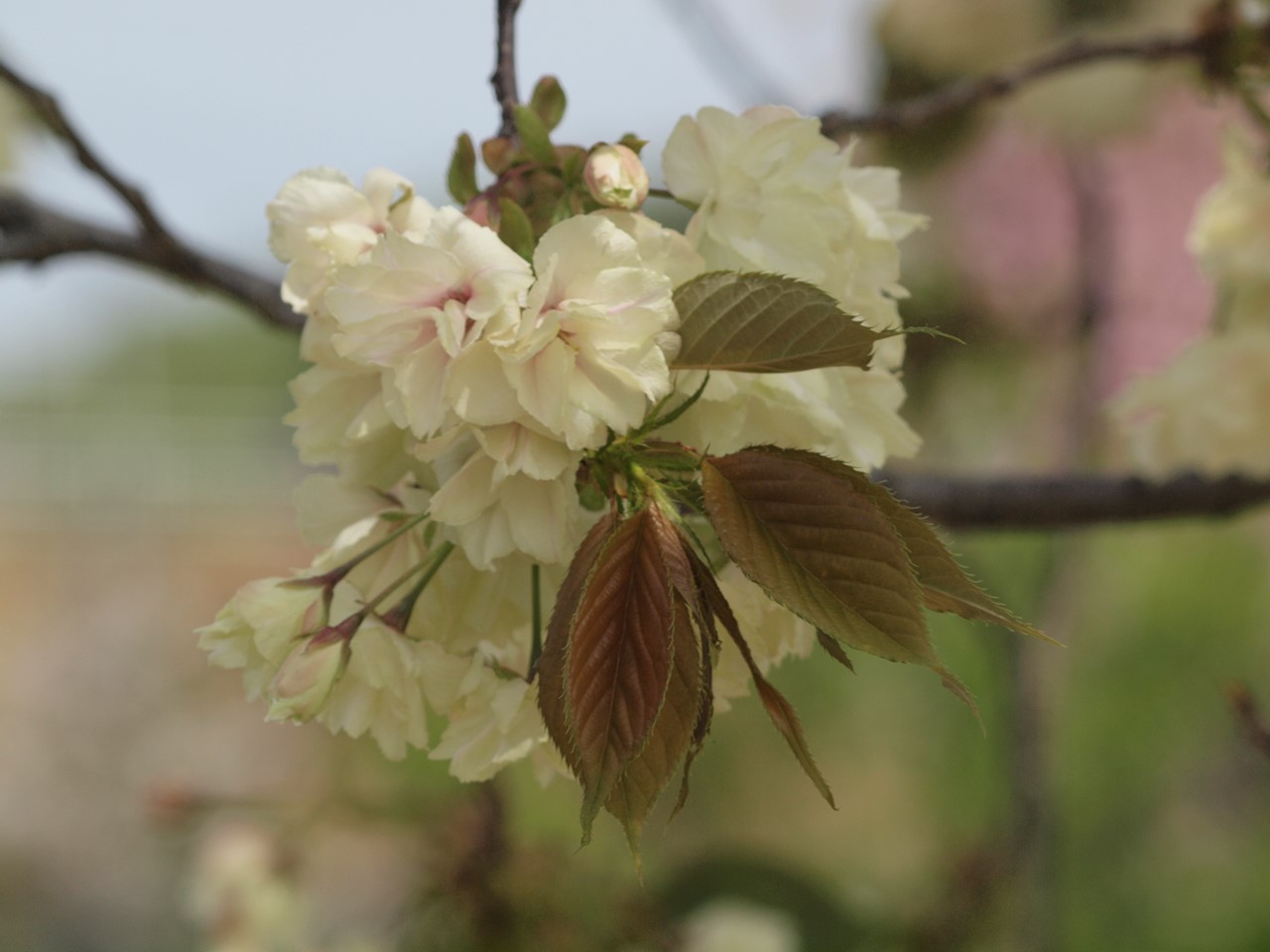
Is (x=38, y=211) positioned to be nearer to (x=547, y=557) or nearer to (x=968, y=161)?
(x=547, y=557)

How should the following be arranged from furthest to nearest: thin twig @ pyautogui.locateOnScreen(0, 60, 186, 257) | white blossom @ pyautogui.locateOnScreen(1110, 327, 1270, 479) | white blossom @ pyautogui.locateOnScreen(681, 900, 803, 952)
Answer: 1. white blossom @ pyautogui.locateOnScreen(681, 900, 803, 952)
2. white blossom @ pyautogui.locateOnScreen(1110, 327, 1270, 479)
3. thin twig @ pyautogui.locateOnScreen(0, 60, 186, 257)

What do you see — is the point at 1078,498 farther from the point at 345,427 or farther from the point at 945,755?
the point at 945,755

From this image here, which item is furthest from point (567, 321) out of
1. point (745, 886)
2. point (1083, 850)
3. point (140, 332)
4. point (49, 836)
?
point (140, 332)

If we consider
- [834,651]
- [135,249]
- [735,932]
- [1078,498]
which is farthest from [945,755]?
[834,651]

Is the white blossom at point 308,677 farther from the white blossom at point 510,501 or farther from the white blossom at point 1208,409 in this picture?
the white blossom at point 1208,409

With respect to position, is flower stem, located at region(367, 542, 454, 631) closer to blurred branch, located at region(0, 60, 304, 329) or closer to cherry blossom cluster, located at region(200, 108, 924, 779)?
cherry blossom cluster, located at region(200, 108, 924, 779)

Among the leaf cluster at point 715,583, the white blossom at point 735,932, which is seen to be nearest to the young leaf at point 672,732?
the leaf cluster at point 715,583

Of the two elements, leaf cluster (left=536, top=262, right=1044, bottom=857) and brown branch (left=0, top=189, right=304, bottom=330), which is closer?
leaf cluster (left=536, top=262, right=1044, bottom=857)

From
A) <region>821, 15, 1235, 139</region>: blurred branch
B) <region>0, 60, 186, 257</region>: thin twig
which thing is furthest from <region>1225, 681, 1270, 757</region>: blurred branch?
<region>0, 60, 186, 257</region>: thin twig
